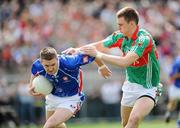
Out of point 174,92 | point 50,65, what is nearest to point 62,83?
point 50,65

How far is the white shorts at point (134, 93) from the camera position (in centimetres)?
1099

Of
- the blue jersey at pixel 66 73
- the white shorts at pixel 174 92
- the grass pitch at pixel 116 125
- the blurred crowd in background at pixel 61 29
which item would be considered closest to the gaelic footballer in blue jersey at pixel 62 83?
the blue jersey at pixel 66 73

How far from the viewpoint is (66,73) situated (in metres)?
11.3

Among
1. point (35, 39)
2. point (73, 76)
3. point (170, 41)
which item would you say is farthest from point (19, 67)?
point (73, 76)

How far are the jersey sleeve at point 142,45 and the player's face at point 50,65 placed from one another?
1.22 metres

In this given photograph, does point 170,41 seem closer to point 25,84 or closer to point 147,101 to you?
point 25,84

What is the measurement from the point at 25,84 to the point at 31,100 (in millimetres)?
497

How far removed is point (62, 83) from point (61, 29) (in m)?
11.2

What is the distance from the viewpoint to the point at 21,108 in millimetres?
20422

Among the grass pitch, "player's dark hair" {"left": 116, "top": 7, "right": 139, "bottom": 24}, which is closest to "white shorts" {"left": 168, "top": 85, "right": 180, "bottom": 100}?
the grass pitch

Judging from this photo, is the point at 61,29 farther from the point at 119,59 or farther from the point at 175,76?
the point at 119,59

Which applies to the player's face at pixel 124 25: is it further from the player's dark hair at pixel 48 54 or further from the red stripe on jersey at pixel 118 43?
the player's dark hair at pixel 48 54

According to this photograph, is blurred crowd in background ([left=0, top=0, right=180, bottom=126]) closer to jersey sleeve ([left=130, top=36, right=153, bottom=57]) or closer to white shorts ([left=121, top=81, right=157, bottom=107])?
white shorts ([left=121, top=81, right=157, bottom=107])

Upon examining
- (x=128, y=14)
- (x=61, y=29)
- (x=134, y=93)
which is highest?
(x=128, y=14)
